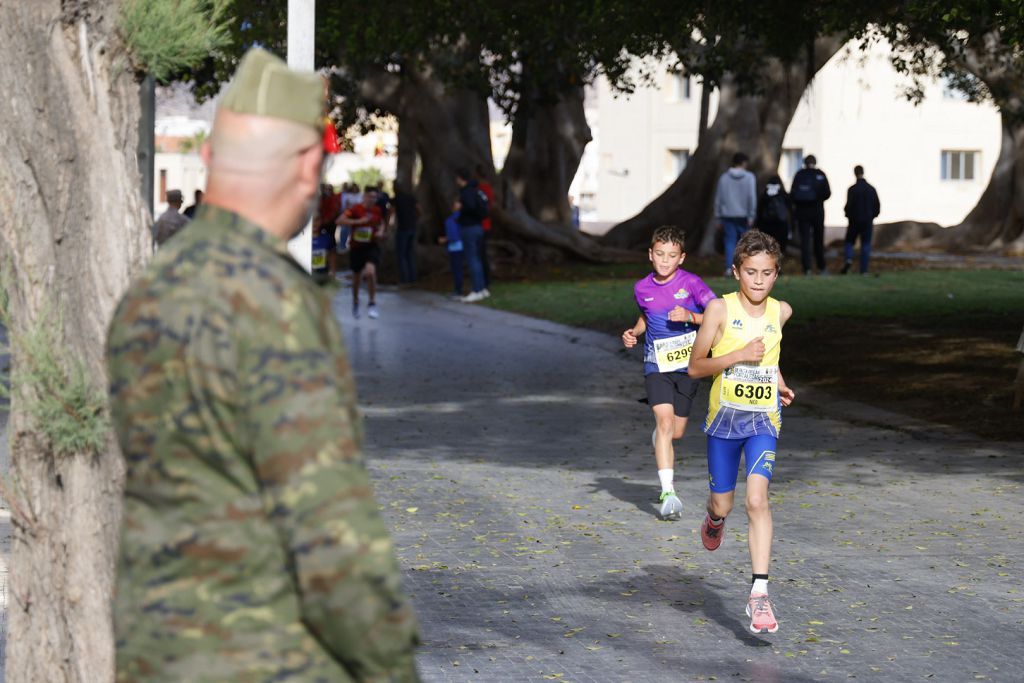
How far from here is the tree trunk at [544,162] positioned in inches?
1571

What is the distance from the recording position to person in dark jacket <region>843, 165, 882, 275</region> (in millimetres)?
29875

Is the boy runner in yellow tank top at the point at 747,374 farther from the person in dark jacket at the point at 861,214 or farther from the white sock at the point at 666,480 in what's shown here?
the person in dark jacket at the point at 861,214

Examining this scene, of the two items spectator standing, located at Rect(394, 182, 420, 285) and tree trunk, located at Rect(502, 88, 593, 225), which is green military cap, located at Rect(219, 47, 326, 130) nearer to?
spectator standing, located at Rect(394, 182, 420, 285)

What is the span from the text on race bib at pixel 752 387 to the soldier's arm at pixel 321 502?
15.3 ft

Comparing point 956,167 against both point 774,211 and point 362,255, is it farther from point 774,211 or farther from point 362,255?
point 362,255

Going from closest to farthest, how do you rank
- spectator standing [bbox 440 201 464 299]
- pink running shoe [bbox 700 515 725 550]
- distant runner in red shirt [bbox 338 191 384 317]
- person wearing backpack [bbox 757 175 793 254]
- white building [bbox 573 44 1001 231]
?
pink running shoe [bbox 700 515 725 550]
distant runner in red shirt [bbox 338 191 384 317]
spectator standing [bbox 440 201 464 299]
person wearing backpack [bbox 757 175 793 254]
white building [bbox 573 44 1001 231]

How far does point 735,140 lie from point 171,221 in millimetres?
19650

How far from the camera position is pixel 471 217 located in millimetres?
26047

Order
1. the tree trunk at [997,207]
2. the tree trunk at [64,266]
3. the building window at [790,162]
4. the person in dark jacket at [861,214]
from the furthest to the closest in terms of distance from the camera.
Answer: the building window at [790,162], the tree trunk at [997,207], the person in dark jacket at [861,214], the tree trunk at [64,266]

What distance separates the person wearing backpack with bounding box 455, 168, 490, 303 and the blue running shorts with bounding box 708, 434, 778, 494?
61.5ft

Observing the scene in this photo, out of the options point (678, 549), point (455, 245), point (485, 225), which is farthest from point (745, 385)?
point (455, 245)

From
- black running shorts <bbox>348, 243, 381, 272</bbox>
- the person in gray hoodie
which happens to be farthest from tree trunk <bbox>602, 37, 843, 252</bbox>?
black running shorts <bbox>348, 243, 381, 272</bbox>

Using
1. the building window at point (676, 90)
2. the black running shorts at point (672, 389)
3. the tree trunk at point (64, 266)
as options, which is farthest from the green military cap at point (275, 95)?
→ the building window at point (676, 90)

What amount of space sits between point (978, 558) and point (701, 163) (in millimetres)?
29420
